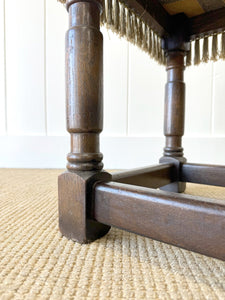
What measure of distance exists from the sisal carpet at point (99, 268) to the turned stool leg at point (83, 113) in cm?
5

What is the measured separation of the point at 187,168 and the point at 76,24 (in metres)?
0.51

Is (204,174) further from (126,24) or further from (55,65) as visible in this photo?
(55,65)

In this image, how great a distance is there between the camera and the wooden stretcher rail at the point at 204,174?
2.00ft

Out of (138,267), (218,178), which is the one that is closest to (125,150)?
(218,178)

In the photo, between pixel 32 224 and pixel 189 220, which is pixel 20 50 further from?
pixel 189 220

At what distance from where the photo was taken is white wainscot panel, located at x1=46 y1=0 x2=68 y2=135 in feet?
4.06

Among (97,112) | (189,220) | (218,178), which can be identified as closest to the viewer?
(189,220)

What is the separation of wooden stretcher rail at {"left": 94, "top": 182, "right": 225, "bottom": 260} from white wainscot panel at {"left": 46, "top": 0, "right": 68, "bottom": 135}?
971 millimetres

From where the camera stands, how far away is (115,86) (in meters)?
1.24

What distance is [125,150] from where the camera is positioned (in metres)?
1.24

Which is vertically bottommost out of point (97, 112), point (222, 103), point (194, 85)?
point (97, 112)

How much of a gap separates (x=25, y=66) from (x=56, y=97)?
0.25 m

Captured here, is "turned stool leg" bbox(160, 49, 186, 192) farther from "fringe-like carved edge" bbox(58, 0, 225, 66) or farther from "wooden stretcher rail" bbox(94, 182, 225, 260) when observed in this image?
"wooden stretcher rail" bbox(94, 182, 225, 260)

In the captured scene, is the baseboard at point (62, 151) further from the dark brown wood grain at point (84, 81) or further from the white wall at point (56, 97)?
the dark brown wood grain at point (84, 81)
